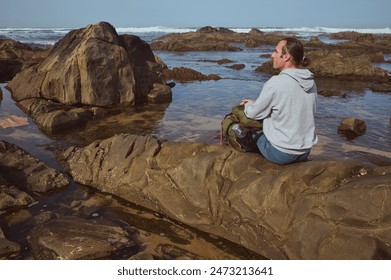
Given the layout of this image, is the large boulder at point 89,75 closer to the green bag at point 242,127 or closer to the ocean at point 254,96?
the ocean at point 254,96

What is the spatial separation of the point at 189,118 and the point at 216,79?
8237mm

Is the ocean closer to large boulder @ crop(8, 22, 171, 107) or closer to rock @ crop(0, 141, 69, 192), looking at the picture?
large boulder @ crop(8, 22, 171, 107)

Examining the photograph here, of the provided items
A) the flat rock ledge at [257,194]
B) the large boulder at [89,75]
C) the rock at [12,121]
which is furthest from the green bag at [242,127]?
the large boulder at [89,75]

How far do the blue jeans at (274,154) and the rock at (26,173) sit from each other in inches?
147

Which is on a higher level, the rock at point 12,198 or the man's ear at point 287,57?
the man's ear at point 287,57

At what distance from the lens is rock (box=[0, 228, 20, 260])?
14.0 ft

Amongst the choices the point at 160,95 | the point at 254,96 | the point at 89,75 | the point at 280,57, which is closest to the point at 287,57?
the point at 280,57

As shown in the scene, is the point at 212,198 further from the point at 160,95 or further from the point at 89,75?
the point at 160,95

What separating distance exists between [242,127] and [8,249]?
11.4 ft

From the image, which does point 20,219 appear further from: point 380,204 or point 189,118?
point 189,118

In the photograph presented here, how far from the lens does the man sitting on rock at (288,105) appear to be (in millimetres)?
4070

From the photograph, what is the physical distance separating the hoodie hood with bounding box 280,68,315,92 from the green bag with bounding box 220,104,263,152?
0.82 metres

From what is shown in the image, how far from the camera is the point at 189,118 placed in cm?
1090
